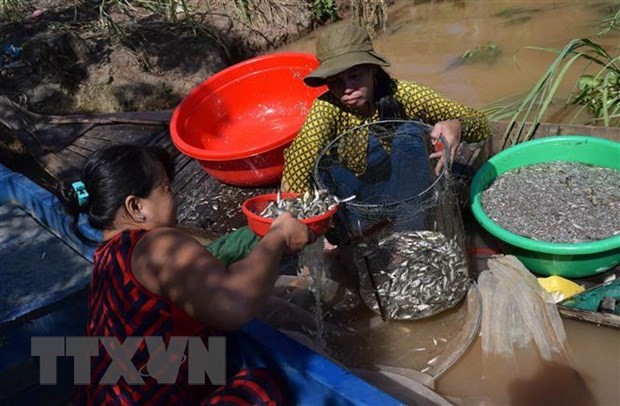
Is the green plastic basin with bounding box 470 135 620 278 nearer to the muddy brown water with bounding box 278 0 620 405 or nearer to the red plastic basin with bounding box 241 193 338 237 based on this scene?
the muddy brown water with bounding box 278 0 620 405

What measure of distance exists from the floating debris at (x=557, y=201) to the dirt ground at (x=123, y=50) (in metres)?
3.34

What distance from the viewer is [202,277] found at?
1.54 m

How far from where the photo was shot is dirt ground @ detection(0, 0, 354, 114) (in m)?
5.37

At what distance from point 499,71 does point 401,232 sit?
3.46 m

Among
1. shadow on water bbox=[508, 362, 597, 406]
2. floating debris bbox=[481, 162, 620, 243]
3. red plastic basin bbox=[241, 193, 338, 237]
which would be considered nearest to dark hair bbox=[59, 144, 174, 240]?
red plastic basin bbox=[241, 193, 338, 237]

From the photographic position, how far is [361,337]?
2.53m

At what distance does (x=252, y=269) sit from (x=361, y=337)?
1084 mm

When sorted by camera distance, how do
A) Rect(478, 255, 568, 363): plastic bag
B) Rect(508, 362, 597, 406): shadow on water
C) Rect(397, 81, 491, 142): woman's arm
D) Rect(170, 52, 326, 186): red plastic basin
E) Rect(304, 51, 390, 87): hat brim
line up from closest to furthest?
Rect(508, 362, 597, 406): shadow on water → Rect(478, 255, 568, 363): plastic bag → Rect(304, 51, 390, 87): hat brim → Rect(397, 81, 491, 142): woman's arm → Rect(170, 52, 326, 186): red plastic basin

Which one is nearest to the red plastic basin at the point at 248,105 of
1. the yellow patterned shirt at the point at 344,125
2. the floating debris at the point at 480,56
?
the yellow patterned shirt at the point at 344,125

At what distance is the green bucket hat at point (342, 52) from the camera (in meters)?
2.45

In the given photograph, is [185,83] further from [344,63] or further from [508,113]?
[344,63]

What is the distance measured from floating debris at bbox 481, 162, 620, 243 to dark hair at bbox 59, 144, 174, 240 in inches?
70.3

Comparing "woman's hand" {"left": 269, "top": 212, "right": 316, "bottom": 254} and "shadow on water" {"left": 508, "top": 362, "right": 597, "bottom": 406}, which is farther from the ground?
"woman's hand" {"left": 269, "top": 212, "right": 316, "bottom": 254}

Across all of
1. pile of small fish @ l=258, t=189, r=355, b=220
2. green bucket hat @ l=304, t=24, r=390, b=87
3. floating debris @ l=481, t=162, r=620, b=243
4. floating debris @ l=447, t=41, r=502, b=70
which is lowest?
floating debris @ l=447, t=41, r=502, b=70
